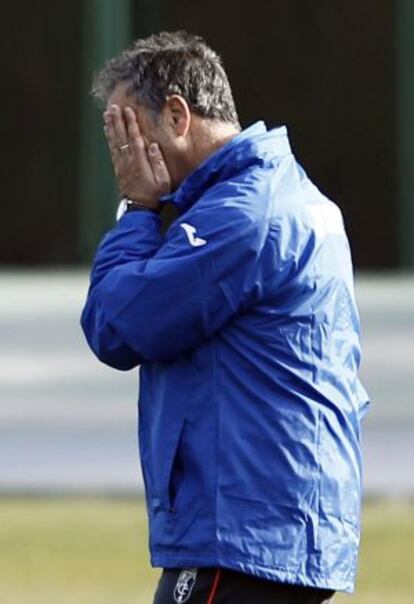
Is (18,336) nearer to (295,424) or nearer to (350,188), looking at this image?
(350,188)

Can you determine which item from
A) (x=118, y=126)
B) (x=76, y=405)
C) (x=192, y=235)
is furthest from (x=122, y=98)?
(x=76, y=405)

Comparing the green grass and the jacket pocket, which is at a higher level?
the jacket pocket

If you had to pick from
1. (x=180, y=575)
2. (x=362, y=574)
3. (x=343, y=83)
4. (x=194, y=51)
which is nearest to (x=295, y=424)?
(x=180, y=575)

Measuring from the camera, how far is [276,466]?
11.9 ft

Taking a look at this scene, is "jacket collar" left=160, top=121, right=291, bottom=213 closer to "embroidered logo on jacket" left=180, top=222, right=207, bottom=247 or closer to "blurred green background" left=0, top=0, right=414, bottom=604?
"embroidered logo on jacket" left=180, top=222, right=207, bottom=247

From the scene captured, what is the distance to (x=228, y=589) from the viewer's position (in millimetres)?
3641

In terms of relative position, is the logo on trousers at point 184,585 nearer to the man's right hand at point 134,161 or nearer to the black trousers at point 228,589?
the black trousers at point 228,589

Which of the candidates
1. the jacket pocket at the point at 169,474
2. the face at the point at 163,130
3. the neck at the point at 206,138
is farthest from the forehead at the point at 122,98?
the jacket pocket at the point at 169,474

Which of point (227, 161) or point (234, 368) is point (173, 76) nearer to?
point (227, 161)

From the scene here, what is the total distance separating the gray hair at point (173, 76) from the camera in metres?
3.74

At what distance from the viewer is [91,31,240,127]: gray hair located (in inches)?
147

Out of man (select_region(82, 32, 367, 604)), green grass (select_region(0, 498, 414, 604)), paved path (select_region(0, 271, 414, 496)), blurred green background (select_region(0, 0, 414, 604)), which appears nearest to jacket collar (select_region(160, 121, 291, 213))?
man (select_region(82, 32, 367, 604))

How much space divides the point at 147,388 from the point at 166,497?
217 mm

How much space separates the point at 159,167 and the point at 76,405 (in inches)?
216
